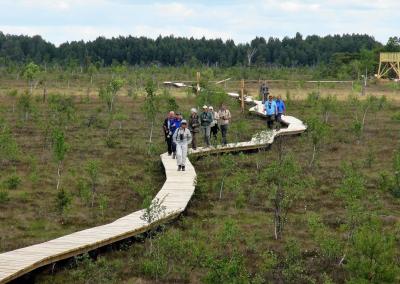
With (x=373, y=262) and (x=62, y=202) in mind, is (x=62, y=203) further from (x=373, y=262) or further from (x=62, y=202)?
(x=373, y=262)

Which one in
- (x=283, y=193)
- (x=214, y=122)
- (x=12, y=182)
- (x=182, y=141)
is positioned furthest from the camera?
(x=214, y=122)

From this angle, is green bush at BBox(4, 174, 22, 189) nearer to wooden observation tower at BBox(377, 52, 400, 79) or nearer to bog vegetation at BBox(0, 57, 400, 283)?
bog vegetation at BBox(0, 57, 400, 283)

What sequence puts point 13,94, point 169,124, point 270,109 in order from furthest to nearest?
point 13,94 → point 270,109 → point 169,124

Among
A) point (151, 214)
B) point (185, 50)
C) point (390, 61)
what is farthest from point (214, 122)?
point (185, 50)

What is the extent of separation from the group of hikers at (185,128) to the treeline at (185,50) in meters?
87.9

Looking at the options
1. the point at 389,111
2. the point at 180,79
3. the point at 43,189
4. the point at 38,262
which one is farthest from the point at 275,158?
the point at 180,79

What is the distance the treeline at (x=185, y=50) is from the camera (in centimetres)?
11556

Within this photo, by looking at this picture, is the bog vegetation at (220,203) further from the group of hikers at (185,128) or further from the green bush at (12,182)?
the group of hikers at (185,128)

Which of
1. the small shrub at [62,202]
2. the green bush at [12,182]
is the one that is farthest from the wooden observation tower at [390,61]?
the small shrub at [62,202]

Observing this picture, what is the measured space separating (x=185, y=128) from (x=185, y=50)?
3982 inches

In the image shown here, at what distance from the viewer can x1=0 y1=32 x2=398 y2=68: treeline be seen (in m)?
116

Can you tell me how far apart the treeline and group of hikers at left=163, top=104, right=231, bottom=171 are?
8792cm

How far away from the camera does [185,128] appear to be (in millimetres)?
18781

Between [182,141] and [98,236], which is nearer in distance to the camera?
[98,236]
